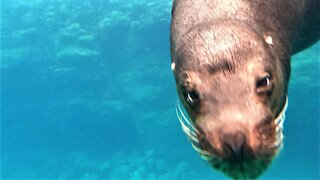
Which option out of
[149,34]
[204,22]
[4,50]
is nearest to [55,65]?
[4,50]

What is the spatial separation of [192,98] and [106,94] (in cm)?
3050

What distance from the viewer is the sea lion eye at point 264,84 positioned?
10.4 feet

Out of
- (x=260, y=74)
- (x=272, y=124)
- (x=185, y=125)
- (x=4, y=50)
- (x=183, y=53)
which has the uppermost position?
(x=4, y=50)

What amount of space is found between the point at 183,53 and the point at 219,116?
0.79 m

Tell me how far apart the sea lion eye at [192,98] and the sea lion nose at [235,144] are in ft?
1.62

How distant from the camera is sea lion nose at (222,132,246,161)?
2.67 m

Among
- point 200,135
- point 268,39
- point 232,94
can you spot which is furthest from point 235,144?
point 268,39

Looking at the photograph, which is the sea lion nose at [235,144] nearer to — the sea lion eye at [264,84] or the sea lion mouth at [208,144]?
the sea lion mouth at [208,144]

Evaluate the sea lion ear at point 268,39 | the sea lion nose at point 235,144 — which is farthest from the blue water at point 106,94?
the sea lion nose at point 235,144

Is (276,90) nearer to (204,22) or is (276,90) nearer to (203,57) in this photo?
(203,57)

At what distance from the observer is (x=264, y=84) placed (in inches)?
127

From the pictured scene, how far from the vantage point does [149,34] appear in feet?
101

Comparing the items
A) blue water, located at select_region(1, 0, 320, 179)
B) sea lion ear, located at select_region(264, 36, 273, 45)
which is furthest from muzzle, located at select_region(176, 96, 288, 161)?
blue water, located at select_region(1, 0, 320, 179)

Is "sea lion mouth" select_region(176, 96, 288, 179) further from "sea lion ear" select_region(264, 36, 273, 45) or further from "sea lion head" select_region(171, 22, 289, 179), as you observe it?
"sea lion ear" select_region(264, 36, 273, 45)
